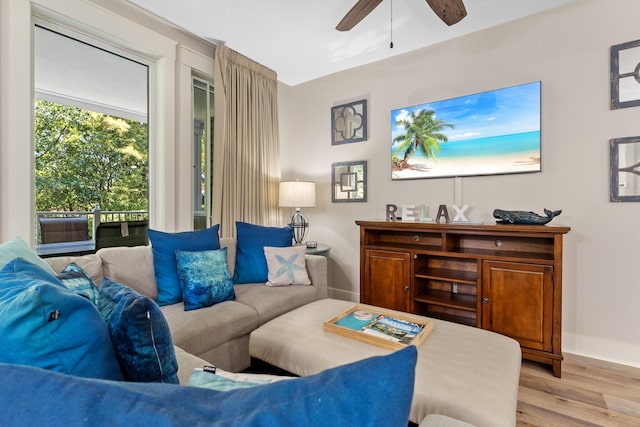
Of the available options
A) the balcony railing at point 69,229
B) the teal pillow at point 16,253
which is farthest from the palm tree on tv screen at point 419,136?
the teal pillow at point 16,253

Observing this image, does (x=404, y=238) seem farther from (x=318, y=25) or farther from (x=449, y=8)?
(x=318, y=25)

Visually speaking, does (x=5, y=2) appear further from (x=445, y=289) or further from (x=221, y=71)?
(x=445, y=289)

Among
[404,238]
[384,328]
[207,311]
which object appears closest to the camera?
A: [384,328]

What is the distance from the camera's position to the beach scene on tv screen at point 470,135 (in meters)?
2.39

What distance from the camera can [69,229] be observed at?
87.2 inches

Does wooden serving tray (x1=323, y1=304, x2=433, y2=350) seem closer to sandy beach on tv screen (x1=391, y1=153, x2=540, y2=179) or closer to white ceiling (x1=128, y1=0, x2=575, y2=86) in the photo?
sandy beach on tv screen (x1=391, y1=153, x2=540, y2=179)

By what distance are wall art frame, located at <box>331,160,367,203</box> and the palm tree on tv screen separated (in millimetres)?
393

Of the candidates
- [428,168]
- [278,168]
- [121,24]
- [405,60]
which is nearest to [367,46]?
[405,60]

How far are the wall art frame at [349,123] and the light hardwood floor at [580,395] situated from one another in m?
2.50

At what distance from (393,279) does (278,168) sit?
6.26ft

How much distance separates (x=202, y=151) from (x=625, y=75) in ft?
11.4

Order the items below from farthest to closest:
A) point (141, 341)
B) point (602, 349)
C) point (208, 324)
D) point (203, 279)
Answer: point (602, 349) < point (203, 279) < point (208, 324) < point (141, 341)

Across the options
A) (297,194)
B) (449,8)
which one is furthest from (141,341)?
(297,194)

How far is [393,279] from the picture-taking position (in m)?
2.59
